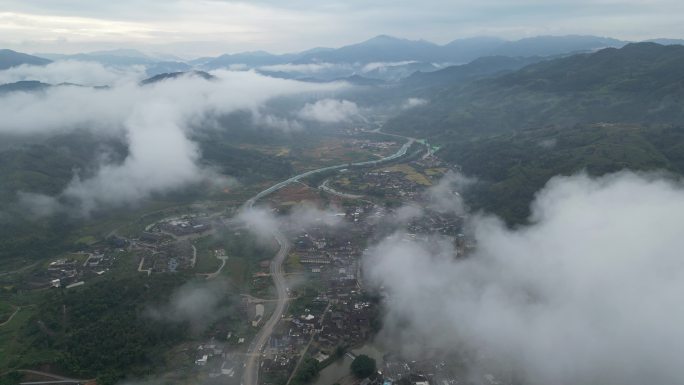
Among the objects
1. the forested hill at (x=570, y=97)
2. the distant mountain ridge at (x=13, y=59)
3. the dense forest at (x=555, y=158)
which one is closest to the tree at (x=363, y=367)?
the dense forest at (x=555, y=158)

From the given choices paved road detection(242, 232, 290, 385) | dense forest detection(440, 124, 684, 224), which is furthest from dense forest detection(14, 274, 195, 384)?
dense forest detection(440, 124, 684, 224)

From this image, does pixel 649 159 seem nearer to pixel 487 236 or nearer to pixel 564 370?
pixel 487 236

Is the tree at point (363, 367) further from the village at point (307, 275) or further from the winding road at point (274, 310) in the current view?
the winding road at point (274, 310)

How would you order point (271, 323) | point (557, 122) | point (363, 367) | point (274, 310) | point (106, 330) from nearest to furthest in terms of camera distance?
point (363, 367) → point (106, 330) → point (271, 323) → point (274, 310) → point (557, 122)

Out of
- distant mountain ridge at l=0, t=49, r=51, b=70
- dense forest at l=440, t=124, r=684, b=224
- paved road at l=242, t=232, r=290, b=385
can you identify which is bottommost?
paved road at l=242, t=232, r=290, b=385

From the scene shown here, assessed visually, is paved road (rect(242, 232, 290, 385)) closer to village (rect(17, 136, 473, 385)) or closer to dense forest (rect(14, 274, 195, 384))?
village (rect(17, 136, 473, 385))

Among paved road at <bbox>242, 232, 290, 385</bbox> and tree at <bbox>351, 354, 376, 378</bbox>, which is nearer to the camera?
tree at <bbox>351, 354, 376, 378</bbox>

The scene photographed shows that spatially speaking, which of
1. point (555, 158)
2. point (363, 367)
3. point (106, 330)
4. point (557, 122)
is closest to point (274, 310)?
point (363, 367)

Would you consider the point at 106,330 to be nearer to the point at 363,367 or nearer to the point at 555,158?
the point at 363,367
